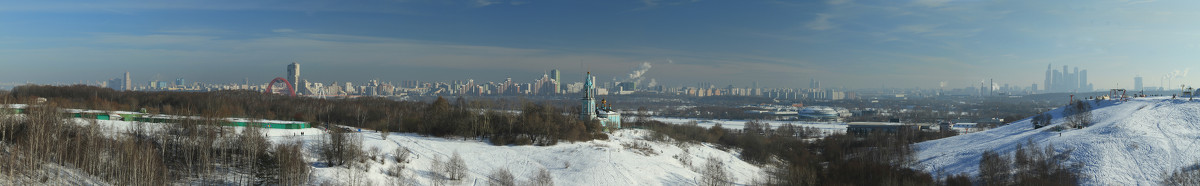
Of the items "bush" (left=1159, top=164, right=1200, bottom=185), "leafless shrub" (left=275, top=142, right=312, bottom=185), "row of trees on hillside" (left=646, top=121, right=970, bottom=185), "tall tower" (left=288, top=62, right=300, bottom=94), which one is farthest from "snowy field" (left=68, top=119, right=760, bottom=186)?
"tall tower" (left=288, top=62, right=300, bottom=94)

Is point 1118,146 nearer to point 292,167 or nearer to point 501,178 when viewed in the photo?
point 501,178

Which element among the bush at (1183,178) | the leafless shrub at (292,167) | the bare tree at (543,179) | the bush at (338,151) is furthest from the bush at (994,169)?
the leafless shrub at (292,167)

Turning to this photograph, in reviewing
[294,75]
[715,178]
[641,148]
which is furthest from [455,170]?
[294,75]

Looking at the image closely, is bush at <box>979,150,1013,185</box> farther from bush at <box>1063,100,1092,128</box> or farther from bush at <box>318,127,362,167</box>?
bush at <box>318,127,362,167</box>

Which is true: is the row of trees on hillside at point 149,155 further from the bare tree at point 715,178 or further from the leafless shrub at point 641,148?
the leafless shrub at point 641,148

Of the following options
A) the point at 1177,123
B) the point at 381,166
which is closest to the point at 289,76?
the point at 381,166

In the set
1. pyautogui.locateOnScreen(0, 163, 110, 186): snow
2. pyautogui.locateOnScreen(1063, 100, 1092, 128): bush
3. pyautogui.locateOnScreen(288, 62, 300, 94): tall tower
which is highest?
pyautogui.locateOnScreen(288, 62, 300, 94): tall tower
